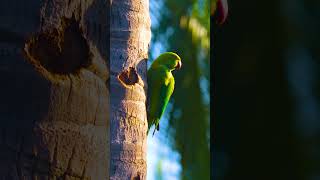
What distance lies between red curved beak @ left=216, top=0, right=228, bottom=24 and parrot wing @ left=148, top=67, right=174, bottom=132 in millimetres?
276

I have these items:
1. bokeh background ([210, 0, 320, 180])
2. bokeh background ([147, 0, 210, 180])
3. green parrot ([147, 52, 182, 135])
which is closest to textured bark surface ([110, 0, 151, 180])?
green parrot ([147, 52, 182, 135])

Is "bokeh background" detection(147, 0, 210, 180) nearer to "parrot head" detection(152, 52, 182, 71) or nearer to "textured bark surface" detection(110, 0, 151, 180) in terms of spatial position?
"parrot head" detection(152, 52, 182, 71)

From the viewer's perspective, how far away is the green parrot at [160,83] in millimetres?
1073

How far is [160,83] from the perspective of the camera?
1114 mm

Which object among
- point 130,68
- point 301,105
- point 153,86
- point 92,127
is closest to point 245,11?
point 301,105

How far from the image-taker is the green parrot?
1.07m

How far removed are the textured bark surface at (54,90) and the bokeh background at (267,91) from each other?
3.15 ft

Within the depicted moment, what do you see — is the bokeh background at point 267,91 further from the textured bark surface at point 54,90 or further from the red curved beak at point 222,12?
the textured bark surface at point 54,90

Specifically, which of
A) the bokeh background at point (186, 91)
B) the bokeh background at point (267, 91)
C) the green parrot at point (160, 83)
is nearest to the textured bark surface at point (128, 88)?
the green parrot at point (160, 83)

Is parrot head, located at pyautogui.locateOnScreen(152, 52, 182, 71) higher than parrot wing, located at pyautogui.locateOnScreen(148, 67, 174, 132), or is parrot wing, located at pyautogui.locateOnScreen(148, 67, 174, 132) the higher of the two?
parrot head, located at pyautogui.locateOnScreen(152, 52, 182, 71)

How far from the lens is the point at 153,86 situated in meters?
1.08

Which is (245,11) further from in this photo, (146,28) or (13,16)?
(13,16)

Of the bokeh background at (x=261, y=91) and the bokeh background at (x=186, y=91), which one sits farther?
the bokeh background at (x=261, y=91)

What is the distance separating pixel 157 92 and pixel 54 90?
2.24ft
